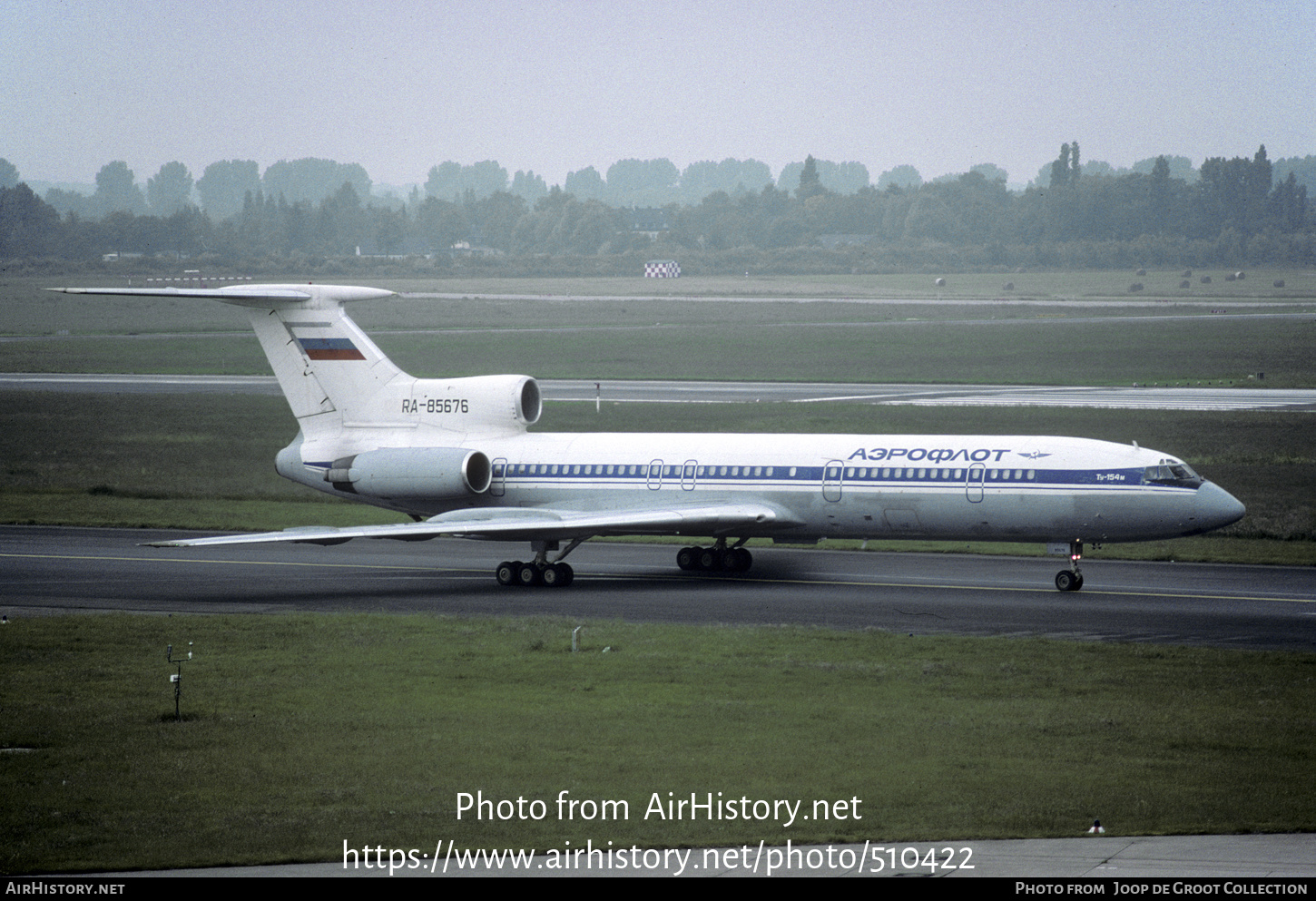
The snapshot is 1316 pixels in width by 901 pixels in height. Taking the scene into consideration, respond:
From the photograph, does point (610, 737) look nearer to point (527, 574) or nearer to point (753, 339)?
point (527, 574)

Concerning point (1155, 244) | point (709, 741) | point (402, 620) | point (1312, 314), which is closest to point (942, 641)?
point (709, 741)

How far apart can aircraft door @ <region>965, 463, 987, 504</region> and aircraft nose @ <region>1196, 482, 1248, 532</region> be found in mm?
4702

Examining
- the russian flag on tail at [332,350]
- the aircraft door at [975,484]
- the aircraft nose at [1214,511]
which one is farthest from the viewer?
the russian flag on tail at [332,350]

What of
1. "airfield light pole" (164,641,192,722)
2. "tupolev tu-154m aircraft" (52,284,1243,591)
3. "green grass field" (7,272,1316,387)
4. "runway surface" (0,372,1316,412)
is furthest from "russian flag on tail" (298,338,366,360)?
"green grass field" (7,272,1316,387)

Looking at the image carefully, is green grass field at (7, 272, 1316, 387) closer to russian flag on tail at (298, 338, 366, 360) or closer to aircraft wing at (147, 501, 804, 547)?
russian flag on tail at (298, 338, 366, 360)

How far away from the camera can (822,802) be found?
15703mm

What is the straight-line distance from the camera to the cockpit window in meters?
31.8

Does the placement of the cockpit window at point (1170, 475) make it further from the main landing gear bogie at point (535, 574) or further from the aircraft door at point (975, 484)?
the main landing gear bogie at point (535, 574)

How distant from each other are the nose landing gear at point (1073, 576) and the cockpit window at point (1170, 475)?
2210 millimetres

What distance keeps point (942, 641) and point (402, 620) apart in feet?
34.9

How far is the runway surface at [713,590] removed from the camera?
2841cm

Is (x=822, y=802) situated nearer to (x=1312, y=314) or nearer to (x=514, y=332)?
(x=514, y=332)

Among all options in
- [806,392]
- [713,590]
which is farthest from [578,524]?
[806,392]

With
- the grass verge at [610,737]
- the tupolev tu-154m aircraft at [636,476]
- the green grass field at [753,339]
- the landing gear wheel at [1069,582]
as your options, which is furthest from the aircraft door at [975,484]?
the green grass field at [753,339]
